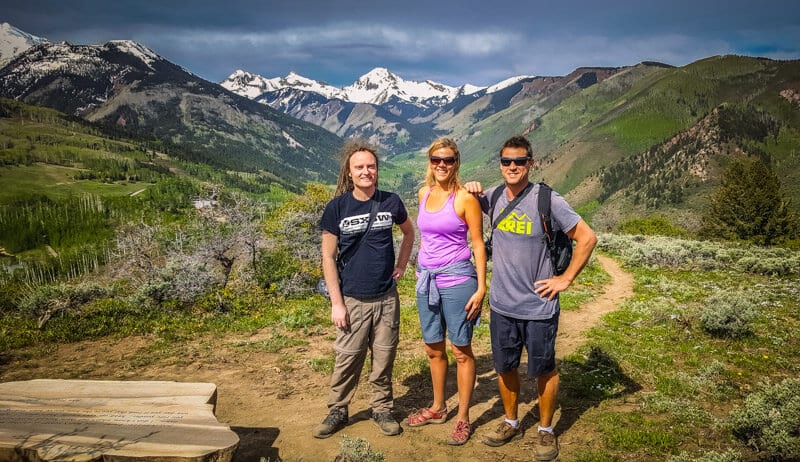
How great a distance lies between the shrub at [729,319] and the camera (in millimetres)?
8562

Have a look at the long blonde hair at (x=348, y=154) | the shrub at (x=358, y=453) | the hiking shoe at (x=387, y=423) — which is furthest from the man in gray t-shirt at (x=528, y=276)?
the shrub at (x=358, y=453)

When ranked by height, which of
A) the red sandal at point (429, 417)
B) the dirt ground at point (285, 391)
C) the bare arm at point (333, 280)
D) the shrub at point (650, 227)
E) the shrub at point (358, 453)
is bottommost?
the shrub at point (650, 227)

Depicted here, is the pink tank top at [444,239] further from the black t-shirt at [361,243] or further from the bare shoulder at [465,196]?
the black t-shirt at [361,243]

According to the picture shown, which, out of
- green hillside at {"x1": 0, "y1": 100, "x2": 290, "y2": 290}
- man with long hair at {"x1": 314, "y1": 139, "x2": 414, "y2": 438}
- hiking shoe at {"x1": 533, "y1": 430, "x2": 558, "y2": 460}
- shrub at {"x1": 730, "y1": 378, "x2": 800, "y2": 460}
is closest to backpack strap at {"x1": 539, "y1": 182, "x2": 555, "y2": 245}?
man with long hair at {"x1": 314, "y1": 139, "x2": 414, "y2": 438}

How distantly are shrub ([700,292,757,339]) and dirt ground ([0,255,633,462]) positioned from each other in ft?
8.66

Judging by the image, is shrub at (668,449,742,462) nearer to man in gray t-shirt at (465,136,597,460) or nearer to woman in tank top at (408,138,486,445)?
man in gray t-shirt at (465,136,597,460)

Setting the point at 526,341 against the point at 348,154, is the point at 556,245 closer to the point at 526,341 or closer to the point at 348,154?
the point at 526,341

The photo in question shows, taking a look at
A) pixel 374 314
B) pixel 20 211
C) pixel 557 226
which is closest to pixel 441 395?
pixel 374 314

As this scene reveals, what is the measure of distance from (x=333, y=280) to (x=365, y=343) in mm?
959

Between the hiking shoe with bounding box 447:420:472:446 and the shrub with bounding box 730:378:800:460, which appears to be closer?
the shrub with bounding box 730:378:800:460

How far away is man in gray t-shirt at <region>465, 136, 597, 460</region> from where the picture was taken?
4664 millimetres

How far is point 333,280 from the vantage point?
5.21 m

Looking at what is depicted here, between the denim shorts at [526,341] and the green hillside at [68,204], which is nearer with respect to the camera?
the denim shorts at [526,341]

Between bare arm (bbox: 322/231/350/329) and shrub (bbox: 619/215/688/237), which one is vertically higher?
bare arm (bbox: 322/231/350/329)
